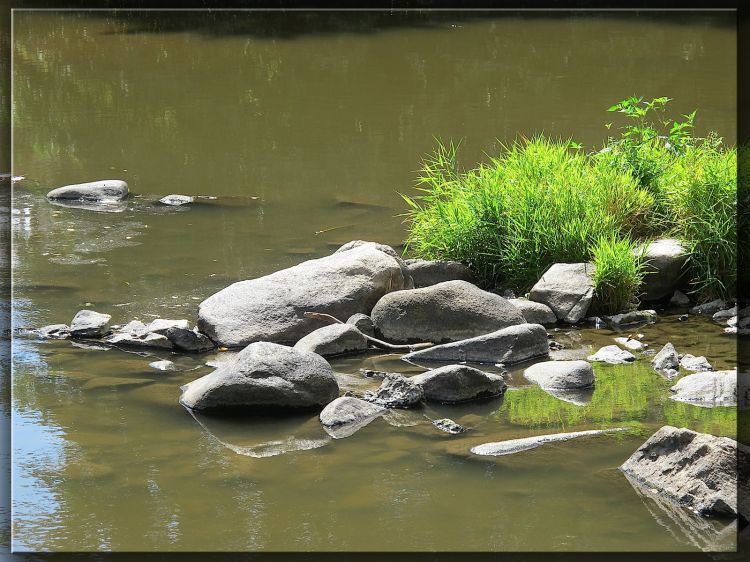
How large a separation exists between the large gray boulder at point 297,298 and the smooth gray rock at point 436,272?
0.31 m

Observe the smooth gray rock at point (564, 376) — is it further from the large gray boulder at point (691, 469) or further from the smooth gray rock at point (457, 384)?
the large gray boulder at point (691, 469)

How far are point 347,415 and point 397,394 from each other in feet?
1.02

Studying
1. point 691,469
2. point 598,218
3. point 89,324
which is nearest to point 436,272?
point 598,218

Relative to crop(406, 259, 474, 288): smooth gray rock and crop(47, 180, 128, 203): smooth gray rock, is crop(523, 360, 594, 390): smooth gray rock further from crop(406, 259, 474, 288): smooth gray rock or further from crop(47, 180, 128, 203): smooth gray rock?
crop(47, 180, 128, 203): smooth gray rock

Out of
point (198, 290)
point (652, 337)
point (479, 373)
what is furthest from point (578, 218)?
point (198, 290)

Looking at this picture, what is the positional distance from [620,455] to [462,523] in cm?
92

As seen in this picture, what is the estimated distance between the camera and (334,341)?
19.9 feet

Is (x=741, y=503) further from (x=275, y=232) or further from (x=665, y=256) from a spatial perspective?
(x=275, y=232)

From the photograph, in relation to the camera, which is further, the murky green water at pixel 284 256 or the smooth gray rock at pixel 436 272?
the smooth gray rock at pixel 436 272

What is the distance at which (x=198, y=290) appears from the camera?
7.25 meters

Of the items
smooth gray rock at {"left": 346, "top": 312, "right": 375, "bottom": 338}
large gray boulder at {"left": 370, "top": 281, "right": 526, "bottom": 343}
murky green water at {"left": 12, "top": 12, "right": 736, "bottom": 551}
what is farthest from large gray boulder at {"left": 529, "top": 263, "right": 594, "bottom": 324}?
smooth gray rock at {"left": 346, "top": 312, "right": 375, "bottom": 338}

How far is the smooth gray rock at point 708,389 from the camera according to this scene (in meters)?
5.37

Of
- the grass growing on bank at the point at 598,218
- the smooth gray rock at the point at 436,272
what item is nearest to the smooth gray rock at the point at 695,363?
the grass growing on bank at the point at 598,218

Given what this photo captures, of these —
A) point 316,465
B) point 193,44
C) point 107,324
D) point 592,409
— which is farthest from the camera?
point 193,44
